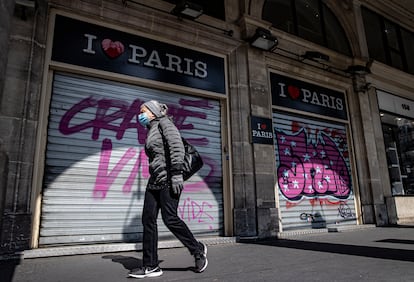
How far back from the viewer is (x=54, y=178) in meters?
4.63

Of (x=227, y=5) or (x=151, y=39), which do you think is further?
(x=227, y=5)

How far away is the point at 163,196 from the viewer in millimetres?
3002

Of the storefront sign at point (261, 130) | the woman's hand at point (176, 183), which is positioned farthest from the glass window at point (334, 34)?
the woman's hand at point (176, 183)

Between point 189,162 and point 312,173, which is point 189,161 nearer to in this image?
point 189,162

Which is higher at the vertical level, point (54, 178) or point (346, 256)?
point (54, 178)

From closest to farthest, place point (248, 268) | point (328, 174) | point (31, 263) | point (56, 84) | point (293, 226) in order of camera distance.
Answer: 1. point (248, 268)
2. point (31, 263)
3. point (56, 84)
4. point (293, 226)
5. point (328, 174)

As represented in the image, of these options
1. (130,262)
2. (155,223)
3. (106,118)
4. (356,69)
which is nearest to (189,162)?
(155,223)

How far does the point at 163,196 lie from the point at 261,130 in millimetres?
4105

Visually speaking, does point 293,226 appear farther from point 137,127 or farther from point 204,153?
point 137,127

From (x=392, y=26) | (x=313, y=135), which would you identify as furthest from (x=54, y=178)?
(x=392, y=26)

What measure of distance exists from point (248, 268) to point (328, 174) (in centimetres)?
551

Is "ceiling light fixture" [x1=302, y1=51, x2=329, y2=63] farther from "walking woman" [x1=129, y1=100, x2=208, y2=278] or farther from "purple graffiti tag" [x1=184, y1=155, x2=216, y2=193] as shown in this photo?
"walking woman" [x1=129, y1=100, x2=208, y2=278]

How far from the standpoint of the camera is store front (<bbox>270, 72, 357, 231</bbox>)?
7.11 m

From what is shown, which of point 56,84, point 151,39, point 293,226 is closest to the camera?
point 56,84
